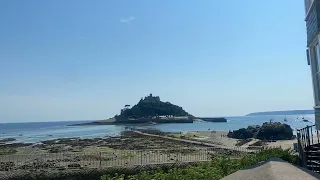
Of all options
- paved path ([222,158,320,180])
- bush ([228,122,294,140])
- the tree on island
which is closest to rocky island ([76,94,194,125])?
the tree on island

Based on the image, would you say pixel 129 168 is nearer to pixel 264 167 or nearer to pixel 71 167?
pixel 71 167

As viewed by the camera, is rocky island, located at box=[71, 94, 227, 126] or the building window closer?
the building window

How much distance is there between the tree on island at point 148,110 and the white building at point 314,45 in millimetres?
164940

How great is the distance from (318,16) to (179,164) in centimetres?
1190

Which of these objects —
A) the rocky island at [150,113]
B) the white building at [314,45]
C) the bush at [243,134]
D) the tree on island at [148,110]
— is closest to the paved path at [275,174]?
the white building at [314,45]

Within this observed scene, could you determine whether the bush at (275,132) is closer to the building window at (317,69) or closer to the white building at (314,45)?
the white building at (314,45)

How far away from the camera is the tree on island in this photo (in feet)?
594

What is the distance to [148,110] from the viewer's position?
599 feet

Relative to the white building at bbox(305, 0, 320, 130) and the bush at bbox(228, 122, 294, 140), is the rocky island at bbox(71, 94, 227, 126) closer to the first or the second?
the bush at bbox(228, 122, 294, 140)

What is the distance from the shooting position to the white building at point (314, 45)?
1246cm

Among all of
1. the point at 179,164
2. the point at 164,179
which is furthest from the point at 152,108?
the point at 164,179

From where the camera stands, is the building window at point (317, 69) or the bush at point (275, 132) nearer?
the building window at point (317, 69)

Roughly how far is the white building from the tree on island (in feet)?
541

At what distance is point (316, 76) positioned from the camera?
44.1 ft
